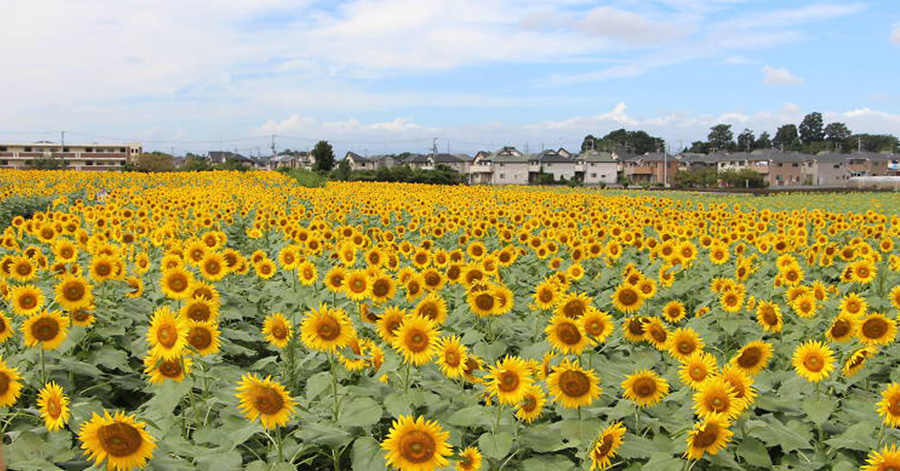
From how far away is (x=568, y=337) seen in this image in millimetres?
3543

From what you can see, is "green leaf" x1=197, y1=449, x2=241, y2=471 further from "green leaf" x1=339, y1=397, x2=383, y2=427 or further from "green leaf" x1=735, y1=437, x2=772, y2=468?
"green leaf" x1=735, y1=437, x2=772, y2=468

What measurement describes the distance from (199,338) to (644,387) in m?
2.25

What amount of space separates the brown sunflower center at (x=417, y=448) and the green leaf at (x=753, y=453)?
1524 mm

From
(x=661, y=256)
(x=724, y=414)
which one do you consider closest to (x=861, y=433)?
(x=724, y=414)

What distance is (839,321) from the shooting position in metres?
4.22

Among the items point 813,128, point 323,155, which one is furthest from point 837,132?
point 323,155

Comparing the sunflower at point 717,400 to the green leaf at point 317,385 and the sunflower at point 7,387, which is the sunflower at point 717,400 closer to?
the green leaf at point 317,385

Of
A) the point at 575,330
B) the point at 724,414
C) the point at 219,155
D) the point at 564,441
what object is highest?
the point at 219,155

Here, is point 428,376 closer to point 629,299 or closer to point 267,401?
point 267,401

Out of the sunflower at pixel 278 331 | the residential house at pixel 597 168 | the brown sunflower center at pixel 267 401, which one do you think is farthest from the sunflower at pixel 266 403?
the residential house at pixel 597 168

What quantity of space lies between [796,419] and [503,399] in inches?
74.1

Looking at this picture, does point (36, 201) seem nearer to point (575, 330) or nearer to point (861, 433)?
point (575, 330)

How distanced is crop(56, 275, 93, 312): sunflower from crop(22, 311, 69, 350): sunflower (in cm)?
54

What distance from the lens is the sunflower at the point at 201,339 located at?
135 inches
